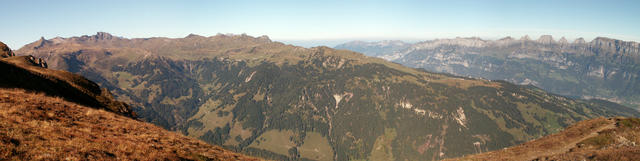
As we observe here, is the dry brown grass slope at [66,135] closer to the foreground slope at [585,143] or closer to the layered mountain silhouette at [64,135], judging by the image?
the layered mountain silhouette at [64,135]

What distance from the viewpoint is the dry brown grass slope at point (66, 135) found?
1098cm

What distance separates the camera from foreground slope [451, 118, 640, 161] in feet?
107

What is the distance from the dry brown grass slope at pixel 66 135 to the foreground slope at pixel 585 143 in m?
45.3

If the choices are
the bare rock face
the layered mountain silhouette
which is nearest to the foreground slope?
the layered mountain silhouette

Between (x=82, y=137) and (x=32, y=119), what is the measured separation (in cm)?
363

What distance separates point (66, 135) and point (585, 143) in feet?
223

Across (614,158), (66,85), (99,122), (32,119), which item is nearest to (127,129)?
(99,122)

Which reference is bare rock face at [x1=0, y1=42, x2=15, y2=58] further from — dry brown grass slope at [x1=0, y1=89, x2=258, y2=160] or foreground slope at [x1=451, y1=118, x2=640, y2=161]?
foreground slope at [x1=451, y1=118, x2=640, y2=161]

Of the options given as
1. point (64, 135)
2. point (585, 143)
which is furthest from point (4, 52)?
point (585, 143)

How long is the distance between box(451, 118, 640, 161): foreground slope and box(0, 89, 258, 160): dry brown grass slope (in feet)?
149

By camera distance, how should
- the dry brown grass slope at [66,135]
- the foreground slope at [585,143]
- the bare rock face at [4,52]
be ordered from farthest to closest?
1. the bare rock face at [4,52]
2. the foreground slope at [585,143]
3. the dry brown grass slope at [66,135]

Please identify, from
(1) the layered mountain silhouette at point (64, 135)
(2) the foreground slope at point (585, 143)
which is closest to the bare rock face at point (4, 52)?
(1) the layered mountain silhouette at point (64, 135)

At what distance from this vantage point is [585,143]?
41562mm

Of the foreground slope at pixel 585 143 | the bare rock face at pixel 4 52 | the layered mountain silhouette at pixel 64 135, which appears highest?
the bare rock face at pixel 4 52
